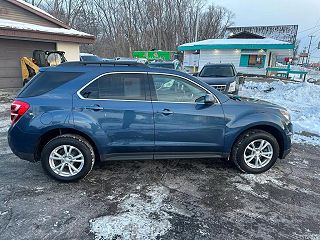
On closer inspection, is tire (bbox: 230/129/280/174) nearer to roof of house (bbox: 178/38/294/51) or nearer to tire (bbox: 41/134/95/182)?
tire (bbox: 41/134/95/182)

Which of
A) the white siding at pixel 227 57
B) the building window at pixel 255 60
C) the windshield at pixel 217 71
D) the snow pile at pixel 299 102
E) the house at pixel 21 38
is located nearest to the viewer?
the snow pile at pixel 299 102

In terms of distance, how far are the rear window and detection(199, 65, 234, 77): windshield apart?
8.25m

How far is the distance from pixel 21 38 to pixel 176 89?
1236cm

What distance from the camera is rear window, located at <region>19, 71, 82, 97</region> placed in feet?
12.3

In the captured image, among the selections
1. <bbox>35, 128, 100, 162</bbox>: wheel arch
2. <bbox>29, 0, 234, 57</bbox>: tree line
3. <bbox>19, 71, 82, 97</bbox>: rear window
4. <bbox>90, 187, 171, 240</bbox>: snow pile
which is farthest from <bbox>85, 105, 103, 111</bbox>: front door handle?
<bbox>29, 0, 234, 57</bbox>: tree line

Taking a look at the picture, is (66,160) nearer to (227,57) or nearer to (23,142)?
(23,142)

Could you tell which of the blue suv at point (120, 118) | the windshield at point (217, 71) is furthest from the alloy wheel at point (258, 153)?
the windshield at point (217, 71)

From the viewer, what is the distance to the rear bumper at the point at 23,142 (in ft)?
12.2

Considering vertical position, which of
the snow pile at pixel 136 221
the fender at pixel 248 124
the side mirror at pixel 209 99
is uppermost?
the side mirror at pixel 209 99

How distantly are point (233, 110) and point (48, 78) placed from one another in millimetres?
2932

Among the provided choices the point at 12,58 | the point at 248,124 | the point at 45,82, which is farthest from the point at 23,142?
the point at 12,58

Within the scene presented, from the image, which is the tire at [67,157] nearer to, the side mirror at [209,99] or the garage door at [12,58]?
the side mirror at [209,99]

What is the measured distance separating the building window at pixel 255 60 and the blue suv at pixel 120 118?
2423 centimetres

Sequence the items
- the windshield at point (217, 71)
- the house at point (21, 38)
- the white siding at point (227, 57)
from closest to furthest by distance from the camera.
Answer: the windshield at point (217, 71) < the house at point (21, 38) < the white siding at point (227, 57)
